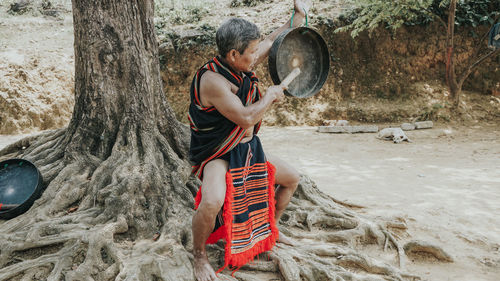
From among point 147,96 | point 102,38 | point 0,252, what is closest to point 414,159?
point 147,96

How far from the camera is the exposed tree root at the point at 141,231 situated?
229 centimetres

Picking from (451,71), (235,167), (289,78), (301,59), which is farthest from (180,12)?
(235,167)

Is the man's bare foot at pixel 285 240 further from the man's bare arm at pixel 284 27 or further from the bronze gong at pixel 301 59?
the man's bare arm at pixel 284 27

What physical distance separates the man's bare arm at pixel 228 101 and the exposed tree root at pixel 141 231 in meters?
1.07

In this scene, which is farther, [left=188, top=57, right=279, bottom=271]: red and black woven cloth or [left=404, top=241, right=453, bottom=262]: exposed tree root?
[left=404, top=241, right=453, bottom=262]: exposed tree root

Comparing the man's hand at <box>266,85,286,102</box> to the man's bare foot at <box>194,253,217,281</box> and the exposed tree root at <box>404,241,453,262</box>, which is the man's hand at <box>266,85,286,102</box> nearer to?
the man's bare foot at <box>194,253,217,281</box>

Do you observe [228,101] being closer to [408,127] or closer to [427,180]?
[427,180]

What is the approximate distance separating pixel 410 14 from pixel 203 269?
10.1m

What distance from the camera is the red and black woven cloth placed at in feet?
7.43

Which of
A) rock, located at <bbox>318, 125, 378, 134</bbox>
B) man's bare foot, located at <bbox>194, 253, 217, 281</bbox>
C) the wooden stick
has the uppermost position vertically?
the wooden stick

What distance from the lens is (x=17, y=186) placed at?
120 inches

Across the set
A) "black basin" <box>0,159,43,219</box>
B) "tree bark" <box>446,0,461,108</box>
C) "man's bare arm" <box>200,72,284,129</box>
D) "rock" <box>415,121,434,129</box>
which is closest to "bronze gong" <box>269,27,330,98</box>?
"man's bare arm" <box>200,72,284,129</box>

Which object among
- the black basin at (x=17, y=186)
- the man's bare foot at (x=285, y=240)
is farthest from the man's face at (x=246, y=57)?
the black basin at (x=17, y=186)

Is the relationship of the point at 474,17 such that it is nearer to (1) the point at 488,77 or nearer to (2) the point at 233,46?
(1) the point at 488,77
